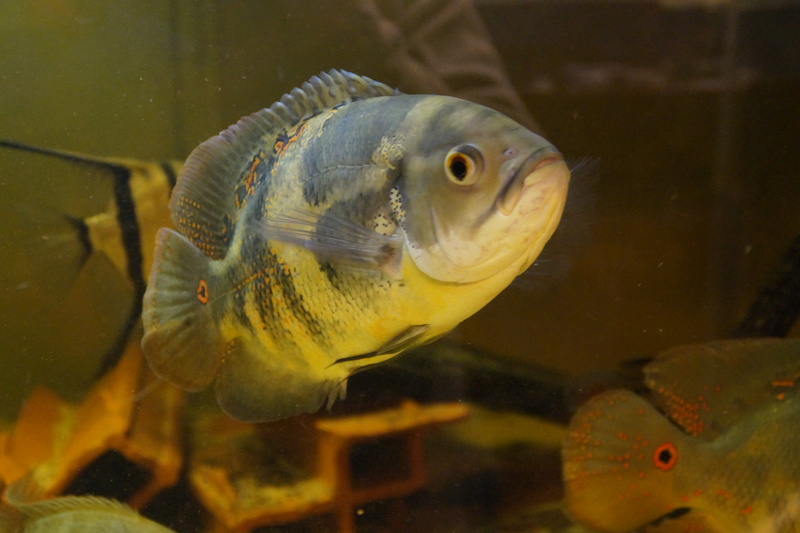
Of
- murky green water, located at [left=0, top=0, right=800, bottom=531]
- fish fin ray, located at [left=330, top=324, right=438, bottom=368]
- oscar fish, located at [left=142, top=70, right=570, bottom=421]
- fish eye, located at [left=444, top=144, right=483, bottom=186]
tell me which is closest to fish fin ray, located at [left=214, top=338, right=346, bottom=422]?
oscar fish, located at [left=142, top=70, right=570, bottom=421]

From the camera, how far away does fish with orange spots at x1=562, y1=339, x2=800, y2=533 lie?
1508mm

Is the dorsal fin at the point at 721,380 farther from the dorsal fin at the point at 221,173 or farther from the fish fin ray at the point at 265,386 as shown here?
the dorsal fin at the point at 221,173

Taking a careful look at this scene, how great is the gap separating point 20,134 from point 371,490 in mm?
1860

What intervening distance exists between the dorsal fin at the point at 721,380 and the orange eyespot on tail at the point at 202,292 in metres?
1.37

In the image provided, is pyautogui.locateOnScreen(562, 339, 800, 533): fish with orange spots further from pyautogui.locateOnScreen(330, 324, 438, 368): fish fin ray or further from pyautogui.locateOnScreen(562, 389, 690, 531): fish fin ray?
pyautogui.locateOnScreen(330, 324, 438, 368): fish fin ray

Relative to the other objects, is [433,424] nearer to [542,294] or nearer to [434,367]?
[434,367]

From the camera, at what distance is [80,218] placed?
1.95 meters

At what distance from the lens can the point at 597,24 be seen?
7.36 feet

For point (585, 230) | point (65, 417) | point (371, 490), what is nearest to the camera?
point (585, 230)

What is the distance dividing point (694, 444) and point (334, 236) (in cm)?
128

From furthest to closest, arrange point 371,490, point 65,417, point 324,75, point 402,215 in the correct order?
point 65,417
point 371,490
point 324,75
point 402,215

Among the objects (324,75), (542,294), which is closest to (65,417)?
(324,75)

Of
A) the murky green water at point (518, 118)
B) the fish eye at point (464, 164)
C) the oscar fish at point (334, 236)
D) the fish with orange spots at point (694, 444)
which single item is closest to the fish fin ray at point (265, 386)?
the oscar fish at point (334, 236)

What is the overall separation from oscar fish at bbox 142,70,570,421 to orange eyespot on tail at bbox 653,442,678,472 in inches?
35.9
